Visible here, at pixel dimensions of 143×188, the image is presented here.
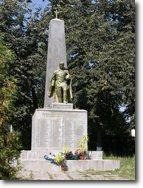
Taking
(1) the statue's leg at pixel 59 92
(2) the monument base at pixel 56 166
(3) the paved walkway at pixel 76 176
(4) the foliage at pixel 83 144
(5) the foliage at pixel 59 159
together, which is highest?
(1) the statue's leg at pixel 59 92

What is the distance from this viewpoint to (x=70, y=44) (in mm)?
13383

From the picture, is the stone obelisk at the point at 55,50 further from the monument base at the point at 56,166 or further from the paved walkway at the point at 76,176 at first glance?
the paved walkway at the point at 76,176

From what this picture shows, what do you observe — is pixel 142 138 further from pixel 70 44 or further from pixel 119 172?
pixel 70 44

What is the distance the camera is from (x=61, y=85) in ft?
26.5

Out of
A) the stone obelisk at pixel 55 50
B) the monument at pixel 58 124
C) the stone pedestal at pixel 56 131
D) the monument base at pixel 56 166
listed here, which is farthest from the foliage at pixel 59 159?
the stone obelisk at pixel 55 50

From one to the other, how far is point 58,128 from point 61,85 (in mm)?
714

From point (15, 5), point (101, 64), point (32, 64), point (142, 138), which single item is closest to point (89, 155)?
point (142, 138)

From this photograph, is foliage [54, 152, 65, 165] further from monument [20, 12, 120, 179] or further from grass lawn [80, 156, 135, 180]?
monument [20, 12, 120, 179]

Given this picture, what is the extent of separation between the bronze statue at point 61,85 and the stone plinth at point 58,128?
0.15 metres

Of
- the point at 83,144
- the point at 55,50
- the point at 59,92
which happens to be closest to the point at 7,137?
the point at 83,144

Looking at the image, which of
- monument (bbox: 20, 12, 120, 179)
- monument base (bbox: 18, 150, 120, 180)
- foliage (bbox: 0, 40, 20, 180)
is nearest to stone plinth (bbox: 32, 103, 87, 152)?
monument (bbox: 20, 12, 120, 179)

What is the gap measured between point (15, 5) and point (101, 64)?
3.45 metres

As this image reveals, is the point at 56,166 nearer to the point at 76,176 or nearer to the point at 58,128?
the point at 76,176

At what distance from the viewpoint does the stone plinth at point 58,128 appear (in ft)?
25.3
